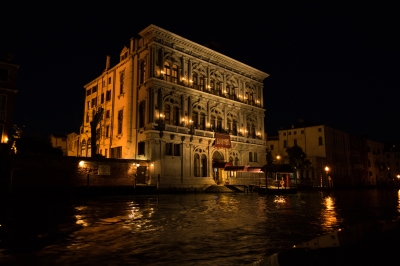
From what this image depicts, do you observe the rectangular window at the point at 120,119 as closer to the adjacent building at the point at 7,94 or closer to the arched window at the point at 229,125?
the adjacent building at the point at 7,94

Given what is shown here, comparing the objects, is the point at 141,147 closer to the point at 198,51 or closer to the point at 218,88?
the point at 218,88

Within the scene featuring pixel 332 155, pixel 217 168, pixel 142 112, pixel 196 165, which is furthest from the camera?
pixel 332 155

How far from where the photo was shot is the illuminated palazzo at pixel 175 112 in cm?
3628

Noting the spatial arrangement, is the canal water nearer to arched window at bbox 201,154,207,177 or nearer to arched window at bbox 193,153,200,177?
arched window at bbox 193,153,200,177

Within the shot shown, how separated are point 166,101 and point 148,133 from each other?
4.87 m

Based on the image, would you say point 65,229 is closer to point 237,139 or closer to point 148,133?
point 148,133

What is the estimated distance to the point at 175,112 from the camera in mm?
38812

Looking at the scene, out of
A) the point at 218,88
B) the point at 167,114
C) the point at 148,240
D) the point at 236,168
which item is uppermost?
the point at 218,88

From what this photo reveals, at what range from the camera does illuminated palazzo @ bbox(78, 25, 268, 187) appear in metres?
36.3

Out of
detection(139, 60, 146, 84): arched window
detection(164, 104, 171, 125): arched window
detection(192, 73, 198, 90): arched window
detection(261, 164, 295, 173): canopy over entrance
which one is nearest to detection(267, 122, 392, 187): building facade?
detection(261, 164, 295, 173): canopy over entrance

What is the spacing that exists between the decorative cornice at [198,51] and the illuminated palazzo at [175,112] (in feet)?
0.39

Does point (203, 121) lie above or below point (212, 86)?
below

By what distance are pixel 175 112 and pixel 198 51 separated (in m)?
9.32

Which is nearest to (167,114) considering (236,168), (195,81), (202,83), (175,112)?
(175,112)
